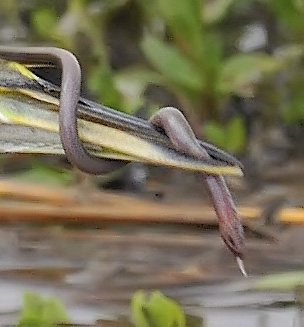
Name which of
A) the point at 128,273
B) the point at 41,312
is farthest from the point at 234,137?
the point at 41,312

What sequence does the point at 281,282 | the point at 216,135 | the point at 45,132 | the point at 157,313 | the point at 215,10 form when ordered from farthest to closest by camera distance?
the point at 215,10
the point at 216,135
the point at 281,282
the point at 157,313
the point at 45,132

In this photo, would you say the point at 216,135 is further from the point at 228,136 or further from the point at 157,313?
the point at 157,313

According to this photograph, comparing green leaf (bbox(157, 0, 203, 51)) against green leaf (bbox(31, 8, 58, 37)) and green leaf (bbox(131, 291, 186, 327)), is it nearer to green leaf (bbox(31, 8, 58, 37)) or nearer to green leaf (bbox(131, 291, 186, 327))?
green leaf (bbox(31, 8, 58, 37))

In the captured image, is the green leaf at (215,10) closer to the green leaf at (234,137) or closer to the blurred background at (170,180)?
the blurred background at (170,180)

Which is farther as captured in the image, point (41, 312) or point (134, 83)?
point (134, 83)

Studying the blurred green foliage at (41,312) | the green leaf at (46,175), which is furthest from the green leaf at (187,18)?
the blurred green foliage at (41,312)

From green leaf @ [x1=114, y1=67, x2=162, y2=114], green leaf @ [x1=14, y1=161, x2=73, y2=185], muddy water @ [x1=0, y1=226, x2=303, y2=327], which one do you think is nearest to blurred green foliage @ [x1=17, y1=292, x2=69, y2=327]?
muddy water @ [x1=0, y1=226, x2=303, y2=327]
